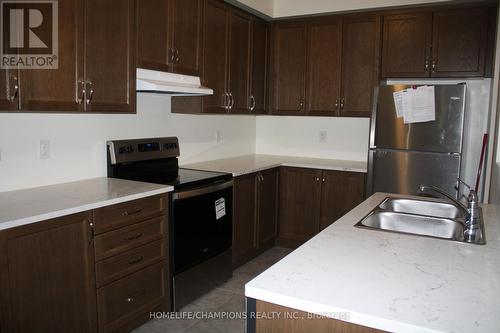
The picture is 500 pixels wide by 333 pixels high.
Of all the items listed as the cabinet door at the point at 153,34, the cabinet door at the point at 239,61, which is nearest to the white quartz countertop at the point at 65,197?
the cabinet door at the point at 153,34

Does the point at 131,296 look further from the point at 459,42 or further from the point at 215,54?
the point at 459,42

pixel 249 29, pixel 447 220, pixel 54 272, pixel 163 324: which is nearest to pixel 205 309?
pixel 163 324

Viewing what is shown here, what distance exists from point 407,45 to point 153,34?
2.26 metres

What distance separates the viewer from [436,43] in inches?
141

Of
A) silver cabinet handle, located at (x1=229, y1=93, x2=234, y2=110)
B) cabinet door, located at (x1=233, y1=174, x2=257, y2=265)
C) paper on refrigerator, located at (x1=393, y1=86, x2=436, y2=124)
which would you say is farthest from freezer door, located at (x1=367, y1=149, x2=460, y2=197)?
silver cabinet handle, located at (x1=229, y1=93, x2=234, y2=110)

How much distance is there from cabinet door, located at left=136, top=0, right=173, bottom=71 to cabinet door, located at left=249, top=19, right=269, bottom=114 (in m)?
1.28

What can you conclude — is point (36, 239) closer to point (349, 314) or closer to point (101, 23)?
point (101, 23)

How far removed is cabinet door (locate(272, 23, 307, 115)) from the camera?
412cm

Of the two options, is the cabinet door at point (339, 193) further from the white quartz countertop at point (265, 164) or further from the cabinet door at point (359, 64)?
the cabinet door at point (359, 64)

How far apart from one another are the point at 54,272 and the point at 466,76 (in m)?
3.41

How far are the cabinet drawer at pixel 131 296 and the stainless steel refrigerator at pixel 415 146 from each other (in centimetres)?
204

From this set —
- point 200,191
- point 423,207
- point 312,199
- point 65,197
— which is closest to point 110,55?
point 65,197

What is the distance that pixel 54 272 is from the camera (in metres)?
1.95

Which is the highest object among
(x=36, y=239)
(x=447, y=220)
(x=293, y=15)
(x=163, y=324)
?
(x=293, y=15)
